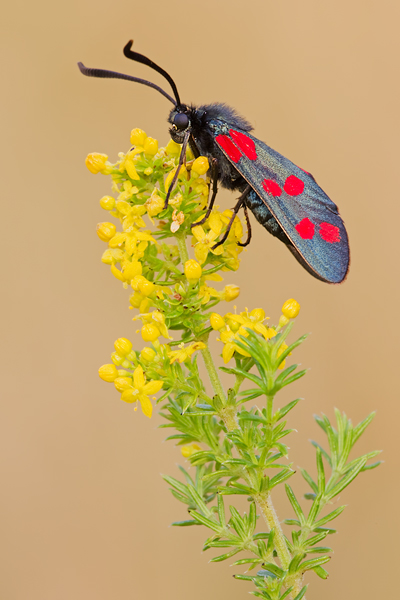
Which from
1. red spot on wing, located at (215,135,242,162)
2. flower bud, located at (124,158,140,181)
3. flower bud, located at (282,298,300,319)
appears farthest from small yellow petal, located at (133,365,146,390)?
red spot on wing, located at (215,135,242,162)

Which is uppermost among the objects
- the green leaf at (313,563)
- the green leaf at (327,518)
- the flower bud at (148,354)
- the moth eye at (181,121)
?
the moth eye at (181,121)

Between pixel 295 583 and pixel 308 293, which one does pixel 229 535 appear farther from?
pixel 308 293

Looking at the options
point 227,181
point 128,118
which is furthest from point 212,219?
point 128,118

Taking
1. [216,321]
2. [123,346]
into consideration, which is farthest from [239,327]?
[123,346]

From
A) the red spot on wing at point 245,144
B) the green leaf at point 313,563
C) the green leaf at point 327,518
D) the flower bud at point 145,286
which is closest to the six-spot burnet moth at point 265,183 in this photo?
the red spot on wing at point 245,144

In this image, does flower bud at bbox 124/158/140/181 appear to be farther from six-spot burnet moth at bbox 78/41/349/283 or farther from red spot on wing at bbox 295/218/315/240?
red spot on wing at bbox 295/218/315/240

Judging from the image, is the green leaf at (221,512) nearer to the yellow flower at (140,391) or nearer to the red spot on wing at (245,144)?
the yellow flower at (140,391)
